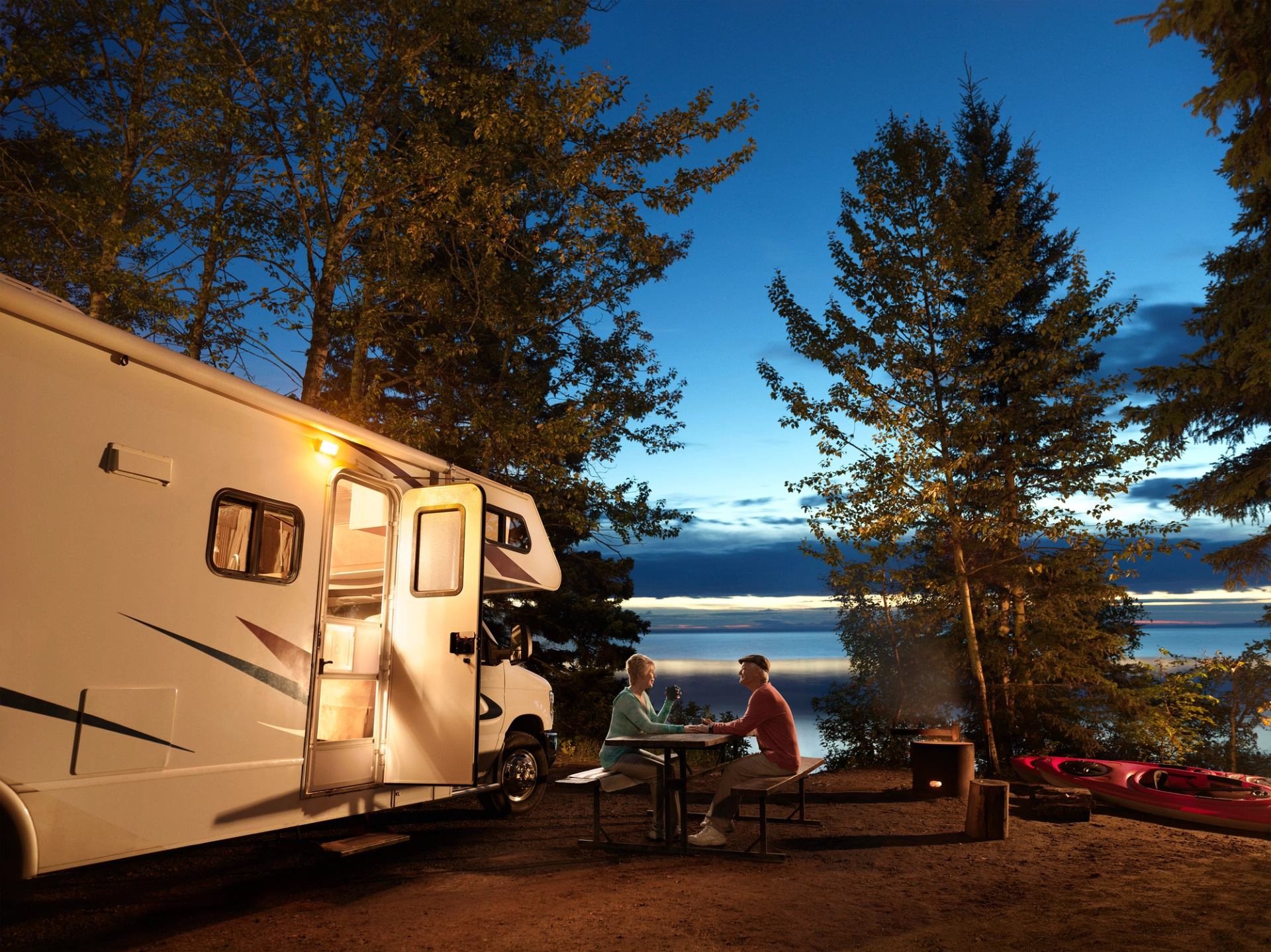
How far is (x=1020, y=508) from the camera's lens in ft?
33.9

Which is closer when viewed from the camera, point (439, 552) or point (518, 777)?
point (439, 552)

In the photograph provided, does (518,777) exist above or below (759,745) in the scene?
below

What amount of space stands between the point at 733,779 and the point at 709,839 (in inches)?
17.5

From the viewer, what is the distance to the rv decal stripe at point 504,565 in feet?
23.0

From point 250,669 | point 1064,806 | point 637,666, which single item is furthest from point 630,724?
point 1064,806

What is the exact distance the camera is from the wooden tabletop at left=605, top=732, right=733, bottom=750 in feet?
18.2

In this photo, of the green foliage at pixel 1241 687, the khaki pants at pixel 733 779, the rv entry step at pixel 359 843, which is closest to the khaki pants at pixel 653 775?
the khaki pants at pixel 733 779

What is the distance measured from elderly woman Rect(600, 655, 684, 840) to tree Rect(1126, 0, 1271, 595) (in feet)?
20.9

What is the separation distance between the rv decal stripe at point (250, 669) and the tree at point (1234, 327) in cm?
830

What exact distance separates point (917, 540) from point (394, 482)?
9094 millimetres

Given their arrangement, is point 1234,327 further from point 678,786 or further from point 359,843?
point 359,843

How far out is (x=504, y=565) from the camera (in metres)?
7.23

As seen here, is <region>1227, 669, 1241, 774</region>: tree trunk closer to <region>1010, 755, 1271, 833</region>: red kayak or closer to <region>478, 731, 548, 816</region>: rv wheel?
<region>1010, 755, 1271, 833</region>: red kayak

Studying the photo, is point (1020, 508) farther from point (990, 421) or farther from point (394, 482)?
point (394, 482)
